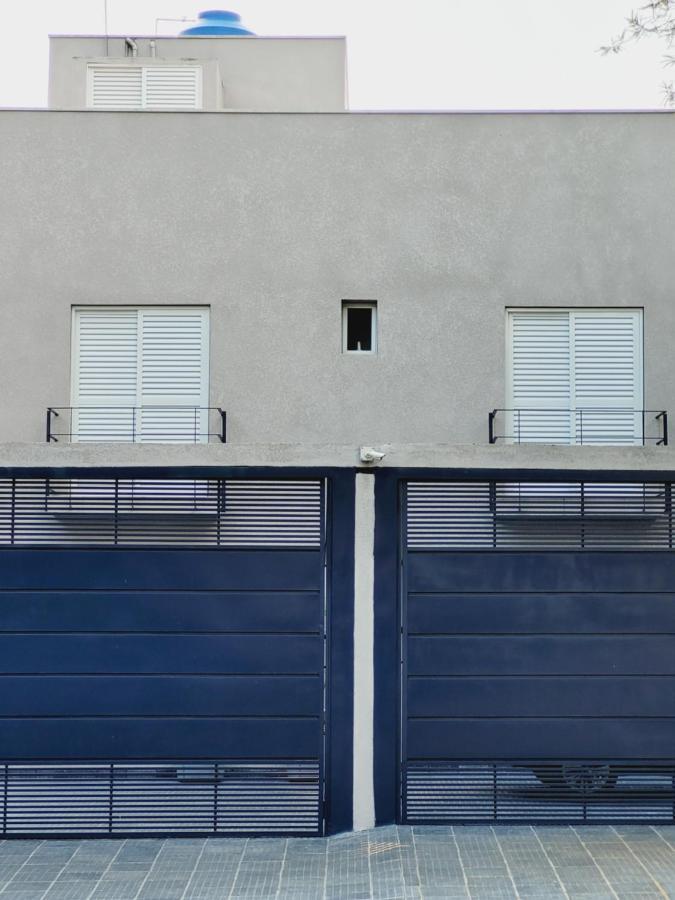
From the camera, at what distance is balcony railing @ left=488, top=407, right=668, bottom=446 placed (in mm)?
11695

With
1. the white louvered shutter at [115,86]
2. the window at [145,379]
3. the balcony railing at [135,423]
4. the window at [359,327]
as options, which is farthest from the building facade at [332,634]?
the white louvered shutter at [115,86]

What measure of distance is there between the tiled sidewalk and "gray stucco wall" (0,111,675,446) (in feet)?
16.7

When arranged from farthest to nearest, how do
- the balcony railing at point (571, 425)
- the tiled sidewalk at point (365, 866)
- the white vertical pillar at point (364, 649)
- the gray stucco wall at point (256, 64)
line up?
the gray stucco wall at point (256, 64)
the balcony railing at point (571, 425)
the white vertical pillar at point (364, 649)
the tiled sidewalk at point (365, 866)

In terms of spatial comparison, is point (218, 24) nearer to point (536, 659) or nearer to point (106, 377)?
point (106, 377)

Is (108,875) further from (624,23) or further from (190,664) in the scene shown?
(624,23)

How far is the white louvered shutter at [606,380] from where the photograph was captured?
38.4ft

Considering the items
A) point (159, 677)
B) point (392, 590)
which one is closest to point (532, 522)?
point (392, 590)

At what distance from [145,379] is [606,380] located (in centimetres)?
476

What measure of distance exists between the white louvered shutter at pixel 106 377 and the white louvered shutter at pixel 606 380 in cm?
459

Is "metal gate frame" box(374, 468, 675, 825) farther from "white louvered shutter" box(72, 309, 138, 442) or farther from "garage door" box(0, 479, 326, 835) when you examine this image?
"white louvered shutter" box(72, 309, 138, 442)

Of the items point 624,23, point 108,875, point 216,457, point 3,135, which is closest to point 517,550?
point 216,457

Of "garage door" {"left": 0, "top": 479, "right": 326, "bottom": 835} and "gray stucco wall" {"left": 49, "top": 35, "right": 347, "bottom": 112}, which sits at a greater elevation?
"gray stucco wall" {"left": 49, "top": 35, "right": 347, "bottom": 112}

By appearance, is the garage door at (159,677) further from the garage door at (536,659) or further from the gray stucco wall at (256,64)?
the gray stucco wall at (256,64)

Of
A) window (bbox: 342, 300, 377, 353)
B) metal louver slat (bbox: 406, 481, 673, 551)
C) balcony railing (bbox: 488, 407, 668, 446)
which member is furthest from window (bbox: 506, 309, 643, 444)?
metal louver slat (bbox: 406, 481, 673, 551)
